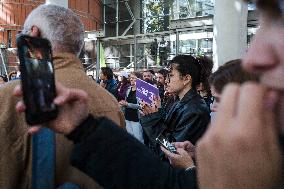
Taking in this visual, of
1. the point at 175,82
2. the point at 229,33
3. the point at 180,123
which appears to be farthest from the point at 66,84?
the point at 229,33

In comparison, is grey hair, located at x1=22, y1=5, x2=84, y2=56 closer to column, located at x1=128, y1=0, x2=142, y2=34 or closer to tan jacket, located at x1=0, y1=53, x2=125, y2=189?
tan jacket, located at x1=0, y1=53, x2=125, y2=189

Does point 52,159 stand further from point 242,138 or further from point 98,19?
point 98,19

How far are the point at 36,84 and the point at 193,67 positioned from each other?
2629mm

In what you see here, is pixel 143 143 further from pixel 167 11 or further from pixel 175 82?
pixel 167 11

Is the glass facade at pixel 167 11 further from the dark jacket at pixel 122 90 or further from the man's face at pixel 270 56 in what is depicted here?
the man's face at pixel 270 56

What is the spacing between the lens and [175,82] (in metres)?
3.63

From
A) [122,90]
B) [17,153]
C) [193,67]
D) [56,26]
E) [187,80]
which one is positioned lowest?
[122,90]

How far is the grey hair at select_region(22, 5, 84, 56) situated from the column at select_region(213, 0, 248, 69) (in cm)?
866

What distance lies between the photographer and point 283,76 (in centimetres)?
65

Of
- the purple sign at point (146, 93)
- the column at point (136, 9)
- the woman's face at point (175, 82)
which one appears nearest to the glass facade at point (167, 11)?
the column at point (136, 9)

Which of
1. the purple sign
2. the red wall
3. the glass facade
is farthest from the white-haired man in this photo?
the red wall

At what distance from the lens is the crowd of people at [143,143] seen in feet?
2.19

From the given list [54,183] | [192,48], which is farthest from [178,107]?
[192,48]

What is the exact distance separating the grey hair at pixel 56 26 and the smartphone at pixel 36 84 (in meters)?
0.48
